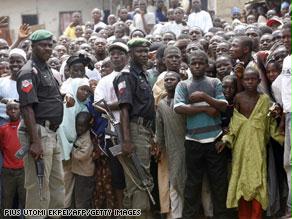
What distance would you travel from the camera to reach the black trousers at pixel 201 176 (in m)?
6.25

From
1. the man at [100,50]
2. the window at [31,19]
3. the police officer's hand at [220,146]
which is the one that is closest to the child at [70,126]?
the police officer's hand at [220,146]

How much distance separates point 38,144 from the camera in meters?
5.54

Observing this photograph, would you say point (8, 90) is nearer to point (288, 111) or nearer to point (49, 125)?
point (49, 125)

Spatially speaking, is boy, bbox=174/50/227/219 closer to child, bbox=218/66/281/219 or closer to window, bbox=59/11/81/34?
child, bbox=218/66/281/219

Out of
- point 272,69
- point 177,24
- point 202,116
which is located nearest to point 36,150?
point 202,116

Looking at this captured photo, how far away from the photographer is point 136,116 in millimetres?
6211

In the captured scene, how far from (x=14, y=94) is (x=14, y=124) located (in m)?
0.37

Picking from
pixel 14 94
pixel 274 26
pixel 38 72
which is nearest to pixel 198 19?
pixel 274 26

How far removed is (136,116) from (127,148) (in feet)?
1.24

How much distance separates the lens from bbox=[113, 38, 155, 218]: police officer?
6.12m

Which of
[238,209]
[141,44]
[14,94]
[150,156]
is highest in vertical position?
[141,44]

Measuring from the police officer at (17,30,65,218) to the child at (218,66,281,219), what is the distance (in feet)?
5.76

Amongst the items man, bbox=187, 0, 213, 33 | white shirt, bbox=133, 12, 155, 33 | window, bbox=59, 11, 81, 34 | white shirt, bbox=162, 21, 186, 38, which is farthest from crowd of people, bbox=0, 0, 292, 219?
window, bbox=59, 11, 81, 34

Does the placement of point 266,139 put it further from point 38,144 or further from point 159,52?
point 38,144
